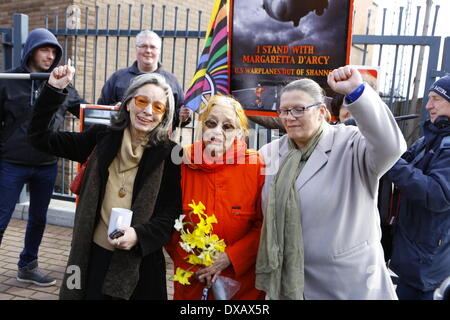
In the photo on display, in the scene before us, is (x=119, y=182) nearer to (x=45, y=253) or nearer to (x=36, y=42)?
(x=36, y=42)

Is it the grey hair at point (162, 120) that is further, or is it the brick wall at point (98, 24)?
the brick wall at point (98, 24)

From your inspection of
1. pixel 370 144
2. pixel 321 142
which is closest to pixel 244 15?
pixel 321 142

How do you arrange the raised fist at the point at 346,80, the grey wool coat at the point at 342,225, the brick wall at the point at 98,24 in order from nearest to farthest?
the raised fist at the point at 346,80, the grey wool coat at the point at 342,225, the brick wall at the point at 98,24

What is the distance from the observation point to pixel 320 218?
6.27ft

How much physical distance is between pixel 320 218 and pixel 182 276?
2.61 ft

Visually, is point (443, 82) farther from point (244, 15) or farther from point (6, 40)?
point (6, 40)

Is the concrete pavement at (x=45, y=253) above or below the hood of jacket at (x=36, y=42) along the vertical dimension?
below

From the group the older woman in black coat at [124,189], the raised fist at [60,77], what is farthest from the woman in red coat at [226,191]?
the raised fist at [60,77]

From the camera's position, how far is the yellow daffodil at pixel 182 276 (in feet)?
6.81

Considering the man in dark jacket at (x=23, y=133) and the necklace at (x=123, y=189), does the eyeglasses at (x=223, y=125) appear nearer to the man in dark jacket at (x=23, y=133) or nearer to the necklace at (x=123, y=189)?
the necklace at (x=123, y=189)

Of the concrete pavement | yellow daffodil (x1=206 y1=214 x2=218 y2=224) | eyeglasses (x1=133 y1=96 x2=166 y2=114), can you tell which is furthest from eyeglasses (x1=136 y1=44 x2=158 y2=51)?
yellow daffodil (x1=206 y1=214 x2=218 y2=224)

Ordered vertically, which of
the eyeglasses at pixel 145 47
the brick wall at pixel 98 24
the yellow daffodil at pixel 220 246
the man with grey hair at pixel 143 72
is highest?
the brick wall at pixel 98 24

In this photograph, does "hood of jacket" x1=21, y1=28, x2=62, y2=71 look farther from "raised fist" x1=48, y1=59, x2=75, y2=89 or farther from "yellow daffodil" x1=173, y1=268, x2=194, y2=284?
"yellow daffodil" x1=173, y1=268, x2=194, y2=284
